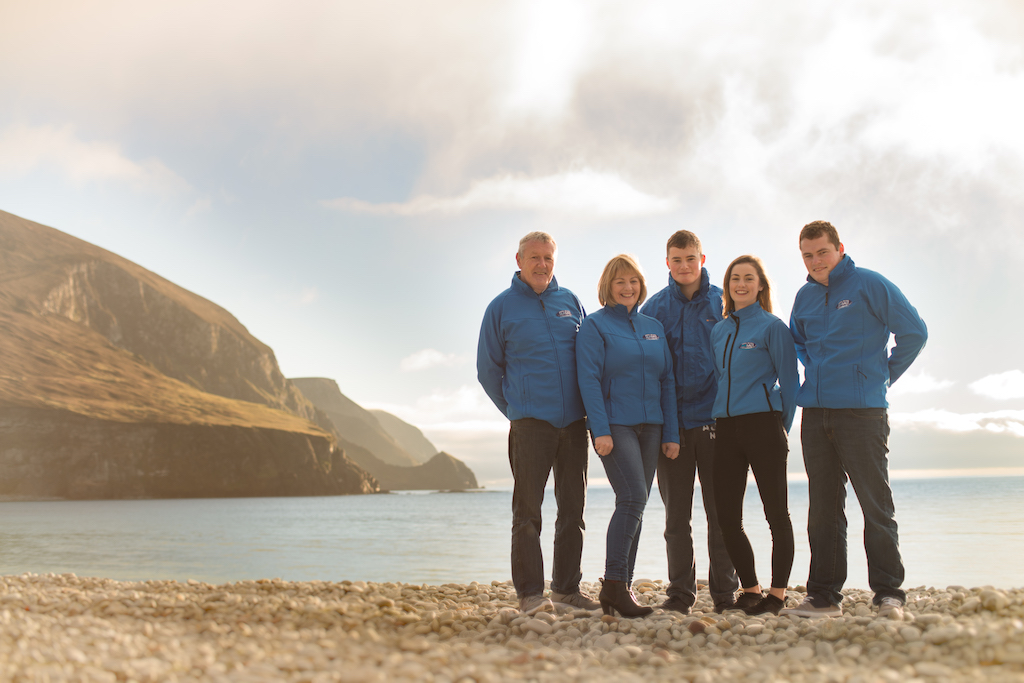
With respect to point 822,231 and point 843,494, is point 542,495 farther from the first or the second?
point 822,231

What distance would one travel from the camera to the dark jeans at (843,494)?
3717mm

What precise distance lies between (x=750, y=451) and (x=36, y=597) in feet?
18.1

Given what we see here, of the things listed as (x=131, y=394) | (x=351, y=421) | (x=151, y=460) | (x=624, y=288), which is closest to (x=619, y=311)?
(x=624, y=288)

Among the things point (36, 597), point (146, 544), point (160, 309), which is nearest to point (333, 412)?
point (160, 309)


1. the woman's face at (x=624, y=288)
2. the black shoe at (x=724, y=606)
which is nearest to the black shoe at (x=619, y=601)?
the black shoe at (x=724, y=606)

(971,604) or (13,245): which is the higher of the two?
(13,245)

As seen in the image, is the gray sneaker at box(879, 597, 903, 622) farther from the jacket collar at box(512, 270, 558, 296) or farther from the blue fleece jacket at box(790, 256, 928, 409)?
the jacket collar at box(512, 270, 558, 296)

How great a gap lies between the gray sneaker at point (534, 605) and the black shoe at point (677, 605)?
757mm

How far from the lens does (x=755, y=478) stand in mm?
3865

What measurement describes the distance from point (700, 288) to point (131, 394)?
92397 mm

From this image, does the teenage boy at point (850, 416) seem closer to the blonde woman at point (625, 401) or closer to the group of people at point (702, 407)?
the group of people at point (702, 407)

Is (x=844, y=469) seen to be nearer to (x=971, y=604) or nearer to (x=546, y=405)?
(x=971, y=604)

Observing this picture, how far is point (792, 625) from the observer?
11.2ft

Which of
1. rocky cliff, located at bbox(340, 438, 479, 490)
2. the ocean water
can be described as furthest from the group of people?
rocky cliff, located at bbox(340, 438, 479, 490)
